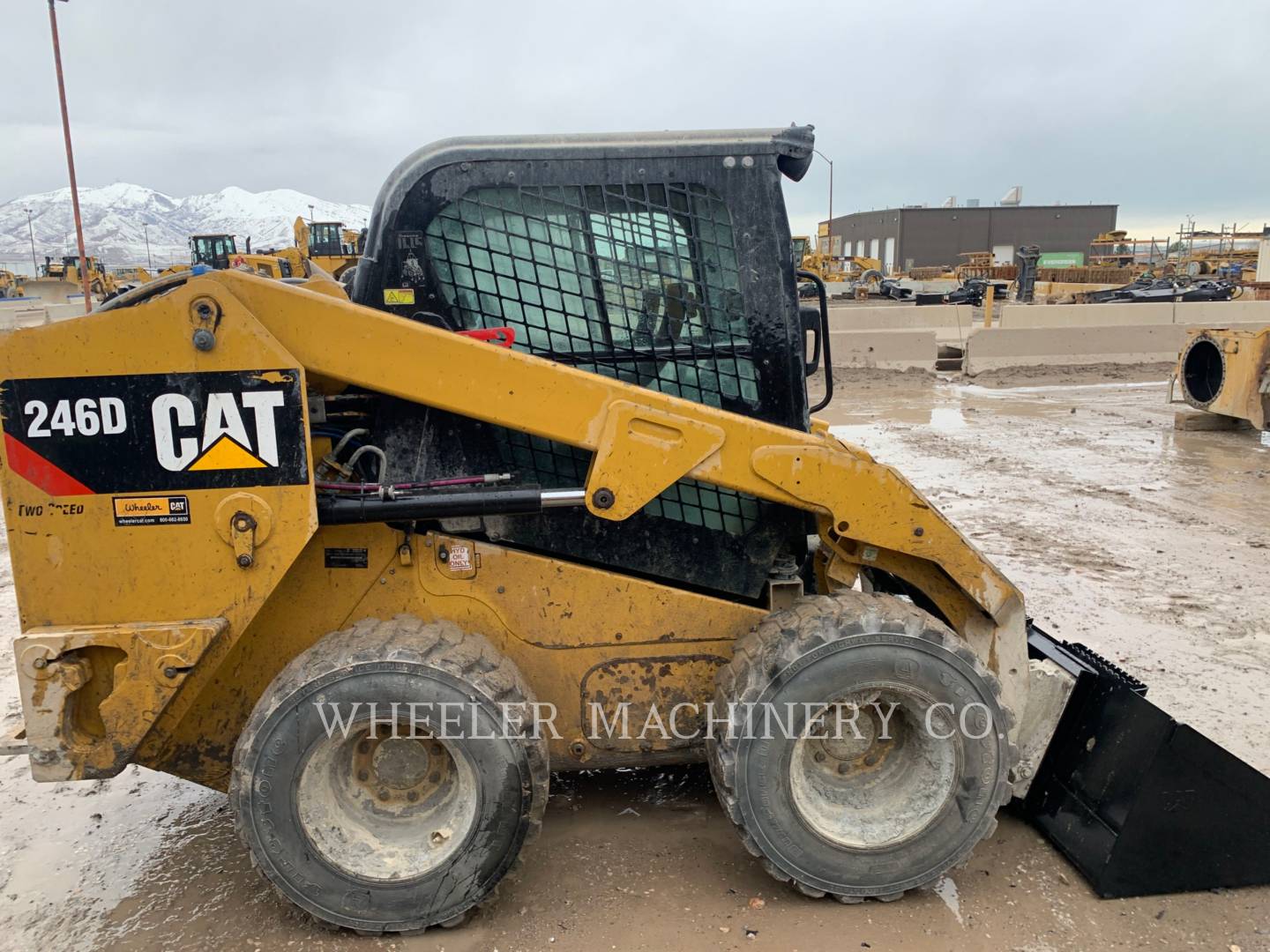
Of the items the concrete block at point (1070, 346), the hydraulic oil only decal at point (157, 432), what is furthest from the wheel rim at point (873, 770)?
the concrete block at point (1070, 346)

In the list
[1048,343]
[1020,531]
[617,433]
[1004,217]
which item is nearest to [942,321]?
[1048,343]

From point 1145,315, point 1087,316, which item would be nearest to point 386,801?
point 1087,316

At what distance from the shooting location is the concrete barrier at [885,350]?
16.1m

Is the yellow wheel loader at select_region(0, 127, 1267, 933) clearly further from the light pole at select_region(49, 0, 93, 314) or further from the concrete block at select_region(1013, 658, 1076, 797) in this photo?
the light pole at select_region(49, 0, 93, 314)

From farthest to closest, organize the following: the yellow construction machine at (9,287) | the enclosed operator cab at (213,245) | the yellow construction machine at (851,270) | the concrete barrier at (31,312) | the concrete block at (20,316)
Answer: the yellow construction machine at (851,270), the yellow construction machine at (9,287), the enclosed operator cab at (213,245), the concrete barrier at (31,312), the concrete block at (20,316)

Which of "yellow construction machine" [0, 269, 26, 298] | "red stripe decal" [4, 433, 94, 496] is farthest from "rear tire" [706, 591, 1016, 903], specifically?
"yellow construction machine" [0, 269, 26, 298]

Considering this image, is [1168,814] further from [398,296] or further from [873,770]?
[398,296]

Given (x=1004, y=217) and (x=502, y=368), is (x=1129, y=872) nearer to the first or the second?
(x=502, y=368)

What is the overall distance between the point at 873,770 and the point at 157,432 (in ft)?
8.06

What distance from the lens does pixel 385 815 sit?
2953mm

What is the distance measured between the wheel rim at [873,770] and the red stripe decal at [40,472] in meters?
2.25

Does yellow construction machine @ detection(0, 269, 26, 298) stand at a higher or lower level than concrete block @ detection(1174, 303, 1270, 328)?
higher

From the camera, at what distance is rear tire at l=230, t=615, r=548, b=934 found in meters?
2.73

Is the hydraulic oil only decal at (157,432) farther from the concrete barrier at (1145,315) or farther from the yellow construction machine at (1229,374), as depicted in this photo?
the concrete barrier at (1145,315)
